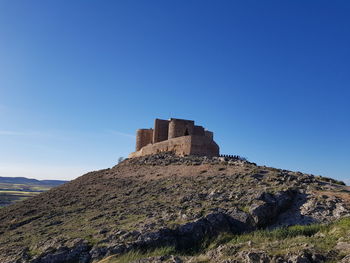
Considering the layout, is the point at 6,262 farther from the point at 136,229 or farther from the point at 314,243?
the point at 314,243

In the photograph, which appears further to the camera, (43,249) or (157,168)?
A: (157,168)

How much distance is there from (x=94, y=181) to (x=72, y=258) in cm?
1704

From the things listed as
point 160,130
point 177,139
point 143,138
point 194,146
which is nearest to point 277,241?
point 194,146

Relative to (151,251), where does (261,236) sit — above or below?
above

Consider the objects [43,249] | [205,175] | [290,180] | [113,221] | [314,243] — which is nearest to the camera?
[314,243]

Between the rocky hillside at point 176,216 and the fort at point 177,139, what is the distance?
4540 millimetres

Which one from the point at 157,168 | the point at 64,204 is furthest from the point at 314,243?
the point at 157,168

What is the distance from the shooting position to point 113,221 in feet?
50.4

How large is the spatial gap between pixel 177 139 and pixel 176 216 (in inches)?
711

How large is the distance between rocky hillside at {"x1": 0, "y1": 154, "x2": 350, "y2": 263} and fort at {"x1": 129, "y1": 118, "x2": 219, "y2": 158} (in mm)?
4540

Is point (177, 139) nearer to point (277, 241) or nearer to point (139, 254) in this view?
point (139, 254)

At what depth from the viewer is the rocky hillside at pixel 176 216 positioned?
1127 cm

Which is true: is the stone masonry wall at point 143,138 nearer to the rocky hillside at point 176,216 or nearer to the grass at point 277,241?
the rocky hillside at point 176,216

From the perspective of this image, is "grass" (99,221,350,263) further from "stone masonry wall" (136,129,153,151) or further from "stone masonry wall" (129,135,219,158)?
"stone masonry wall" (136,129,153,151)
